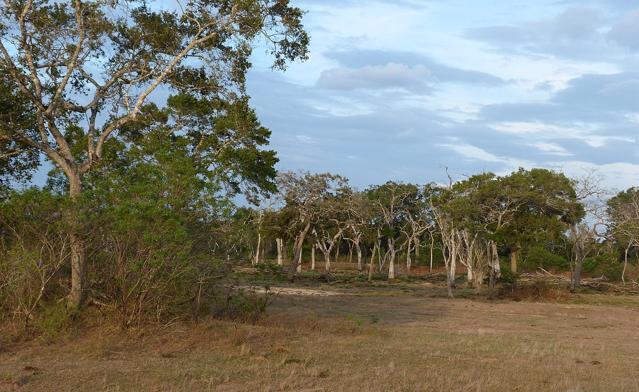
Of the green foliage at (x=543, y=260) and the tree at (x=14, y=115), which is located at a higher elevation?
the tree at (x=14, y=115)

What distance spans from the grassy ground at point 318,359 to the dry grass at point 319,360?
0.05 feet

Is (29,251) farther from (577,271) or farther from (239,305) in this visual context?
(577,271)

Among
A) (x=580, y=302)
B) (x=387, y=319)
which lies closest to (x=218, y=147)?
(x=387, y=319)

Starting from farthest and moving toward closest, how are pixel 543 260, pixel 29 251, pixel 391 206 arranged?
pixel 543 260 < pixel 391 206 < pixel 29 251

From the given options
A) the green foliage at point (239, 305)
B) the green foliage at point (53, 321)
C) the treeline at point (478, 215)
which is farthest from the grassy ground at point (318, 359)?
the treeline at point (478, 215)

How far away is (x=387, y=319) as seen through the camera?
61.4ft

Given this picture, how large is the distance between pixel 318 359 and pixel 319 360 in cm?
6

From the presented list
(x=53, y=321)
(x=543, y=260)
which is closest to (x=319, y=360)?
(x=53, y=321)

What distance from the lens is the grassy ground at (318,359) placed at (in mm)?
7961

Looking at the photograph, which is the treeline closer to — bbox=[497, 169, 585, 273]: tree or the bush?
bbox=[497, 169, 585, 273]: tree

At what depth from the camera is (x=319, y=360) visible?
32.3 feet

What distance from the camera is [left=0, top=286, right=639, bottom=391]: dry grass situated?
7.96 m

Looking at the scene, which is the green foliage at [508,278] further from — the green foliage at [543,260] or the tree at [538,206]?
the green foliage at [543,260]

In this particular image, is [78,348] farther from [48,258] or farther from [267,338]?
[267,338]
